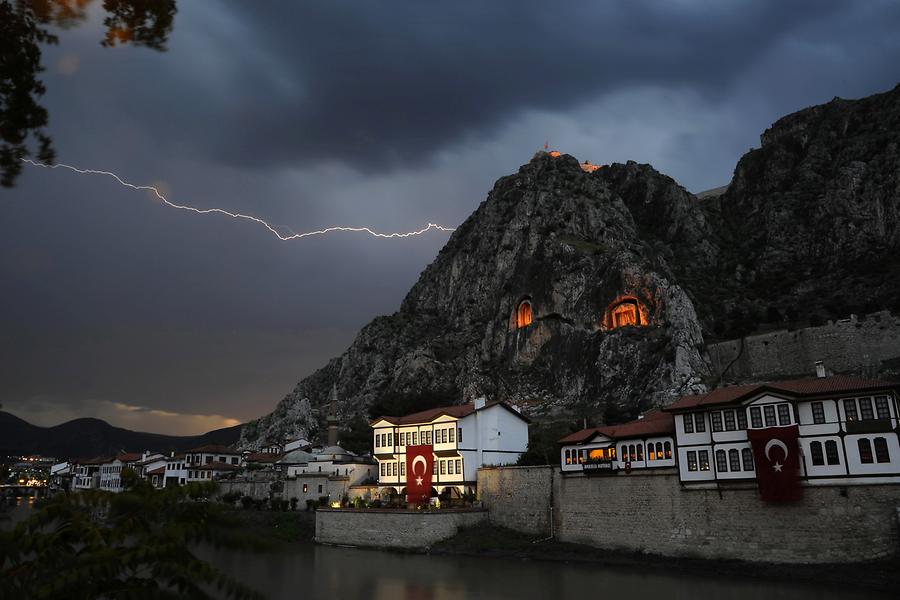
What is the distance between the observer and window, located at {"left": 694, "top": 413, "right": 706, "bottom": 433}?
39156 millimetres

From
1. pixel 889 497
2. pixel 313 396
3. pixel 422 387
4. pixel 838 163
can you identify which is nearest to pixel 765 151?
pixel 838 163

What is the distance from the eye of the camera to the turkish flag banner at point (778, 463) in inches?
1372

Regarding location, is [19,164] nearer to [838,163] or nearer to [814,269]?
[814,269]

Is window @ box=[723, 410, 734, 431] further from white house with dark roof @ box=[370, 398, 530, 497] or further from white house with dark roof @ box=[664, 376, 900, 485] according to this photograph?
white house with dark roof @ box=[370, 398, 530, 497]

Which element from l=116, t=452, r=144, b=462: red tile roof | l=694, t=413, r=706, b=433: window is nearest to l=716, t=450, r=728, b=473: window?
l=694, t=413, r=706, b=433: window

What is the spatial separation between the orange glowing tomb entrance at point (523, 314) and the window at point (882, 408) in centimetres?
8605

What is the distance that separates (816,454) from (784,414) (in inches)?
103

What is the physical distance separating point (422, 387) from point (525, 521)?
236 ft

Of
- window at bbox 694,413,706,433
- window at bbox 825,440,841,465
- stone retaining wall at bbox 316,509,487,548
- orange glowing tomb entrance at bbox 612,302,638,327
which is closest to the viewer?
window at bbox 825,440,841,465

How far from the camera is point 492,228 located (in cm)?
14550

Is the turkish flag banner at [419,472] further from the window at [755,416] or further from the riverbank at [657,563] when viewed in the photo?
the window at [755,416]

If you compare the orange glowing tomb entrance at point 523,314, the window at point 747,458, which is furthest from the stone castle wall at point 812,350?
the window at point 747,458

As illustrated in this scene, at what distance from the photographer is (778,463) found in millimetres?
35406

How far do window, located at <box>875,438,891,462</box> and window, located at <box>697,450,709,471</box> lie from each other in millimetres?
8890
